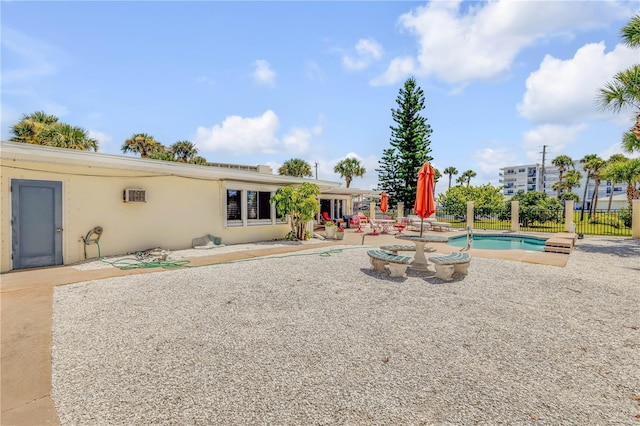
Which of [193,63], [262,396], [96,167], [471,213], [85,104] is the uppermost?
[193,63]

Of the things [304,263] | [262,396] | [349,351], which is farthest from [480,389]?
[304,263]

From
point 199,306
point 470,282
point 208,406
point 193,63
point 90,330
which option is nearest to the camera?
point 208,406

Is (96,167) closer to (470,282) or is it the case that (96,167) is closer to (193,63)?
(193,63)

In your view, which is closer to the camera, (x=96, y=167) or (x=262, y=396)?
(x=262, y=396)

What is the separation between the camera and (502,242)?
47.6 ft

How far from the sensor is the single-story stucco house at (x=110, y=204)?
22.7 feet

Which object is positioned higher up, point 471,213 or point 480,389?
point 471,213

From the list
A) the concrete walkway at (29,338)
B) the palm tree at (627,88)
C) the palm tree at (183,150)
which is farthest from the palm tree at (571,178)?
the palm tree at (183,150)

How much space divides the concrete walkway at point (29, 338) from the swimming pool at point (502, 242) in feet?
18.1

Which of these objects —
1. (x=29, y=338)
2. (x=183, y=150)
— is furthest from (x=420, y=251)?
(x=183, y=150)

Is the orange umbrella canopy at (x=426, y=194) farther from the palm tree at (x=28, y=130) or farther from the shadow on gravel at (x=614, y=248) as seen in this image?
the palm tree at (x=28, y=130)

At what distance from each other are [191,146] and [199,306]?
97.0ft

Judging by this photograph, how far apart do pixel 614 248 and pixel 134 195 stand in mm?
16700

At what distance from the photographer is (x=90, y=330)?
380 cm
